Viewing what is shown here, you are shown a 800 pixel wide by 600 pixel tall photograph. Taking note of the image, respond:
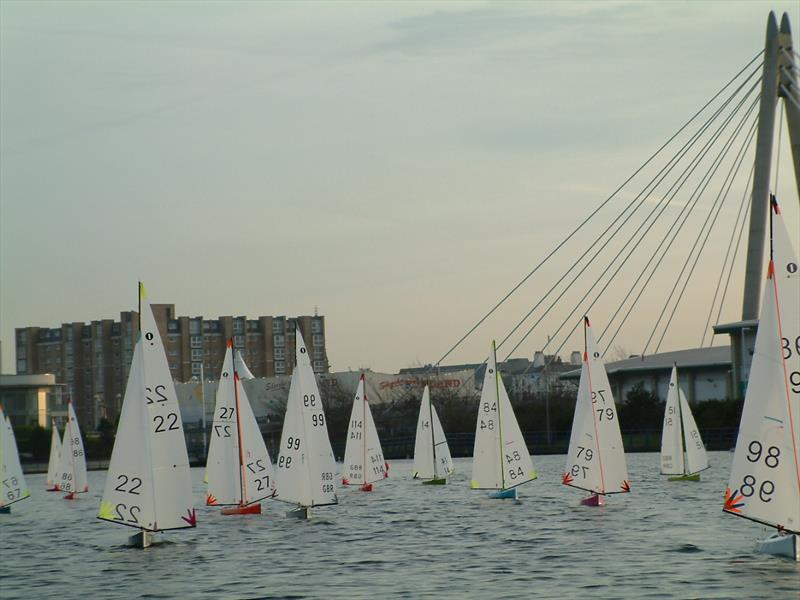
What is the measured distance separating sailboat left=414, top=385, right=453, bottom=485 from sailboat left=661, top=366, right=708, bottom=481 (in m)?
8.68

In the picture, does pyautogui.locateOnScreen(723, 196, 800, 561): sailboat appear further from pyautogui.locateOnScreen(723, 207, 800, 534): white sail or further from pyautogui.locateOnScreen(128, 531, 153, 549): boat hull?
pyautogui.locateOnScreen(128, 531, 153, 549): boat hull

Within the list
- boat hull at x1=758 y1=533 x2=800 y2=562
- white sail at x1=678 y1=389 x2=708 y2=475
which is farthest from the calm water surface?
white sail at x1=678 y1=389 x2=708 y2=475

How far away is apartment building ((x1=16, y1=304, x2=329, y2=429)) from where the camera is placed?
15662 cm

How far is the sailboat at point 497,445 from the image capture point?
3528 centimetres

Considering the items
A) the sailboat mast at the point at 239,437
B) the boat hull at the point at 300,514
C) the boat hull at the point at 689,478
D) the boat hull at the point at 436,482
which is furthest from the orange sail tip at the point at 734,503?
the boat hull at the point at 436,482

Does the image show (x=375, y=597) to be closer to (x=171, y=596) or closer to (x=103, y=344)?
(x=171, y=596)

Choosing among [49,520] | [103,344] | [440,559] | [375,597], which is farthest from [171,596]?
[103,344]

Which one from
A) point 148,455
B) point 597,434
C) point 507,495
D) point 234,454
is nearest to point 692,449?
point 507,495

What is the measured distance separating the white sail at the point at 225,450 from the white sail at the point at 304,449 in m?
2.23

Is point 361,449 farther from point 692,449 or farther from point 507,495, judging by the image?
point 692,449

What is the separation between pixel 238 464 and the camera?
106 feet

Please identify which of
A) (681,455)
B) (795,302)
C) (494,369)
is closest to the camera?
(795,302)

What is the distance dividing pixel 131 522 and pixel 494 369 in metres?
14.4

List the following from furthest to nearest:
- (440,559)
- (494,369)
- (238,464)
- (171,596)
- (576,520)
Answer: (494,369) < (238,464) < (576,520) < (440,559) < (171,596)
